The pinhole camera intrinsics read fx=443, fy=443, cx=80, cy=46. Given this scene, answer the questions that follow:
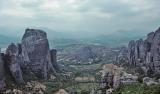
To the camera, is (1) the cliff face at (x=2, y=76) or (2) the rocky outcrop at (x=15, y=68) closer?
(1) the cliff face at (x=2, y=76)

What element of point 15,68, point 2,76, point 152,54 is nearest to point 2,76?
point 2,76

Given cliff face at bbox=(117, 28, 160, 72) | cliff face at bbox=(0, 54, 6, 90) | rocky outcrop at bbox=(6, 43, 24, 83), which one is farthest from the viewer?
rocky outcrop at bbox=(6, 43, 24, 83)

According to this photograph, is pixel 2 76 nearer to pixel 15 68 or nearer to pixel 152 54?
pixel 15 68

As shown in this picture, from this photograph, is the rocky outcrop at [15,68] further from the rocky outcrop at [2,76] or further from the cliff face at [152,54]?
the cliff face at [152,54]

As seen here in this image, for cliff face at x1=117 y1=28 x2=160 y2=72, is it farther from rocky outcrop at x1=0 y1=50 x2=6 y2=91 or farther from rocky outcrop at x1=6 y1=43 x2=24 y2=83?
rocky outcrop at x1=0 y1=50 x2=6 y2=91

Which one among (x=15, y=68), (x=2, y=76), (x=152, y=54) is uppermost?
(x=152, y=54)

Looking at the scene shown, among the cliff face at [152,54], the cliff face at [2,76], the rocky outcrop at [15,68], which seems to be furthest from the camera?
the rocky outcrop at [15,68]

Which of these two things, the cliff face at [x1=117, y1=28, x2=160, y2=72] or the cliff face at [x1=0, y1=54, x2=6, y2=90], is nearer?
the cliff face at [x1=0, y1=54, x2=6, y2=90]

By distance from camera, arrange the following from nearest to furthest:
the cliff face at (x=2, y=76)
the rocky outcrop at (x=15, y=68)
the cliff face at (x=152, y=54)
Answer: the cliff face at (x=2, y=76) < the cliff face at (x=152, y=54) < the rocky outcrop at (x=15, y=68)

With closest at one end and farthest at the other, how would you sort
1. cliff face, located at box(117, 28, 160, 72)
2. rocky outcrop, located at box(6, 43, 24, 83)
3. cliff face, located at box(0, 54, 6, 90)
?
cliff face, located at box(0, 54, 6, 90)
cliff face, located at box(117, 28, 160, 72)
rocky outcrop, located at box(6, 43, 24, 83)

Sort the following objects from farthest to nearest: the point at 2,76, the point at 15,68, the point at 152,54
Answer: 1. the point at 15,68
2. the point at 152,54
3. the point at 2,76

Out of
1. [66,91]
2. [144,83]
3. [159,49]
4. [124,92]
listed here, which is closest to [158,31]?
[159,49]

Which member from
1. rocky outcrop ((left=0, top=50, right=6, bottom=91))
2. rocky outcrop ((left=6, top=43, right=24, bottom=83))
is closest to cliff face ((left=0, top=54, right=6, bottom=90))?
rocky outcrop ((left=0, top=50, right=6, bottom=91))

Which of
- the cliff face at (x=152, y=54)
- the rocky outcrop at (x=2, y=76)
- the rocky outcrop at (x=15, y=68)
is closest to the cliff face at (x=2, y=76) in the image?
the rocky outcrop at (x=2, y=76)
